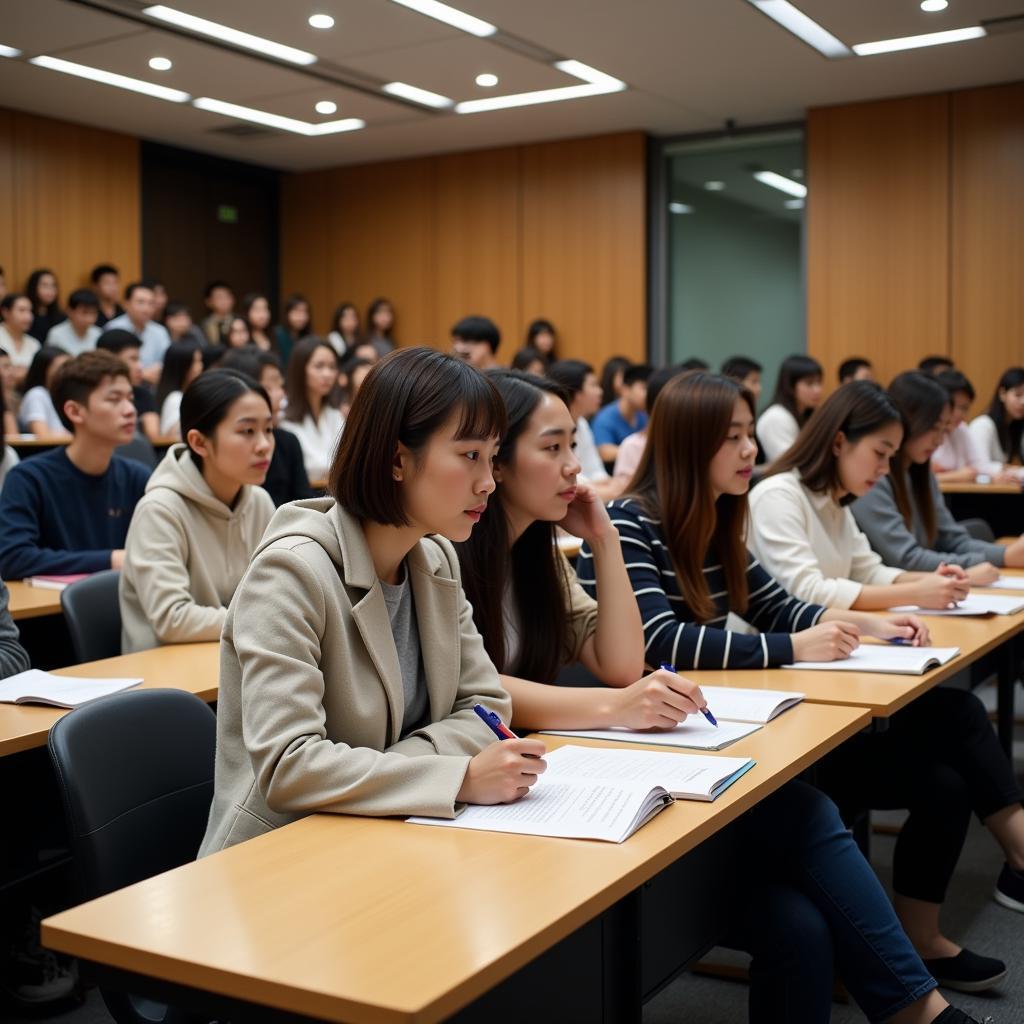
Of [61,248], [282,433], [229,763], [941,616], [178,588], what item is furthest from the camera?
→ [61,248]

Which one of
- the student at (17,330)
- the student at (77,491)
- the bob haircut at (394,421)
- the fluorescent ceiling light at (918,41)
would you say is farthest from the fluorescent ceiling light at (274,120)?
the bob haircut at (394,421)

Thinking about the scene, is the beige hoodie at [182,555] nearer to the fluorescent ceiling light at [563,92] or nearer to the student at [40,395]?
the student at [40,395]

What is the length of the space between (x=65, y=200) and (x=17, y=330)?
1480 mm

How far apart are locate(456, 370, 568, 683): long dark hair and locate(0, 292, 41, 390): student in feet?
23.0

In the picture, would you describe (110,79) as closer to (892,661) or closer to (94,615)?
(94,615)

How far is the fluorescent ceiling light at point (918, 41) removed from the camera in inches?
282

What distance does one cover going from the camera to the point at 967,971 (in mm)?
2582

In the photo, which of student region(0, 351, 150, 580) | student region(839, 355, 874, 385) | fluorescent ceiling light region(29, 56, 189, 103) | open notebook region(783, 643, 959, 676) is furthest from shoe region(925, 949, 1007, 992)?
fluorescent ceiling light region(29, 56, 189, 103)

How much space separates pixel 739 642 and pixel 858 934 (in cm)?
73

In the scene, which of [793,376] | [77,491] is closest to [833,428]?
[77,491]

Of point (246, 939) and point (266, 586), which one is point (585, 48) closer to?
point (266, 586)

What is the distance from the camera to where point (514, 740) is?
5.13ft

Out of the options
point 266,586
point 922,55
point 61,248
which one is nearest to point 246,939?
point 266,586

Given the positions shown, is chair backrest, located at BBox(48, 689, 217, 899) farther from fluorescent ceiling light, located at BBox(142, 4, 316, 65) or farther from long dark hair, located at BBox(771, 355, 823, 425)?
long dark hair, located at BBox(771, 355, 823, 425)
